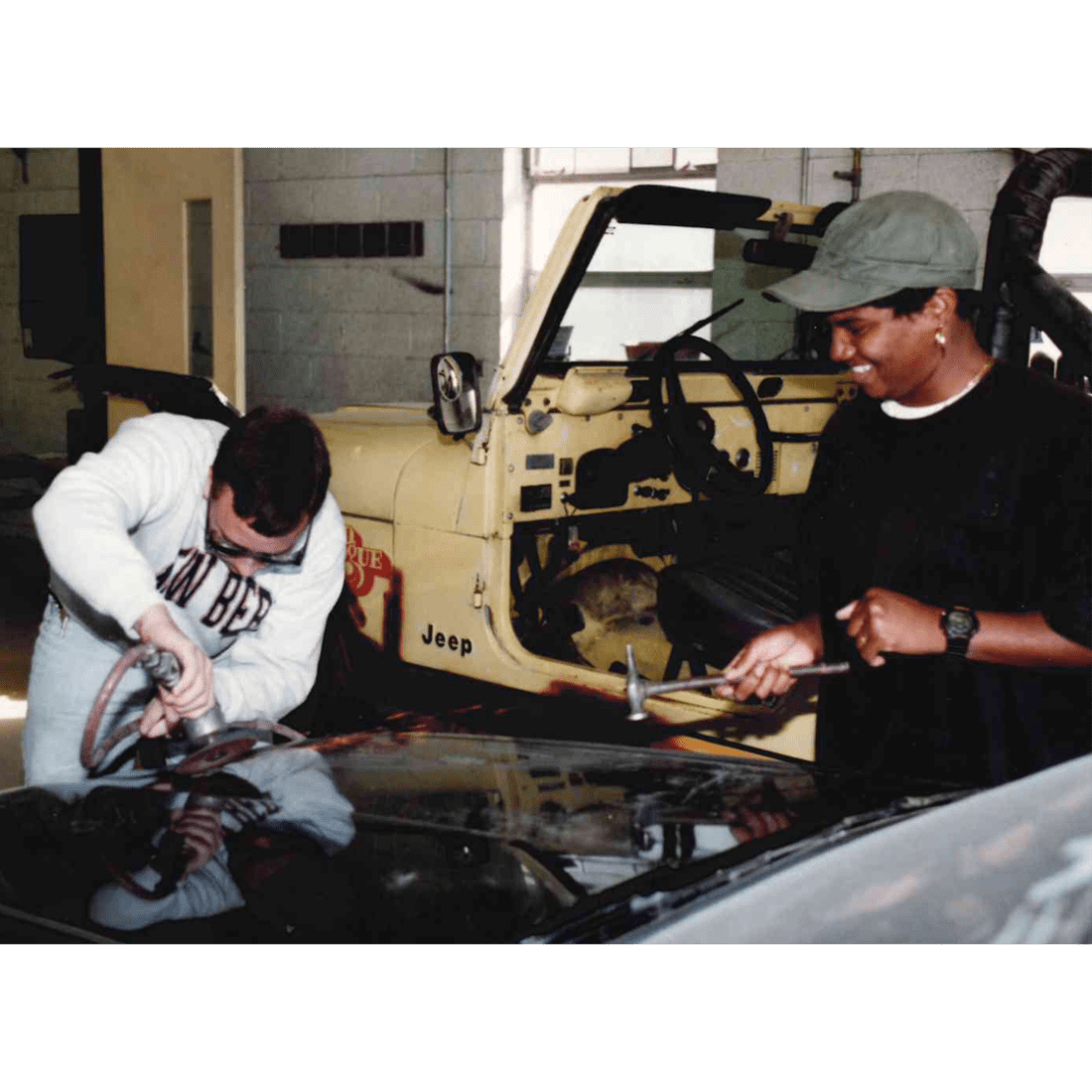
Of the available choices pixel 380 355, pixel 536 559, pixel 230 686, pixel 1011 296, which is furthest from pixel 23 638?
pixel 1011 296

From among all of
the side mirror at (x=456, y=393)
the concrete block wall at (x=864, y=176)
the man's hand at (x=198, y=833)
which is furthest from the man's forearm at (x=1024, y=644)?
the concrete block wall at (x=864, y=176)

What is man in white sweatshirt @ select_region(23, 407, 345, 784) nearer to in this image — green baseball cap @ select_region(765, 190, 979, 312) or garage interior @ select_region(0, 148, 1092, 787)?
green baseball cap @ select_region(765, 190, 979, 312)

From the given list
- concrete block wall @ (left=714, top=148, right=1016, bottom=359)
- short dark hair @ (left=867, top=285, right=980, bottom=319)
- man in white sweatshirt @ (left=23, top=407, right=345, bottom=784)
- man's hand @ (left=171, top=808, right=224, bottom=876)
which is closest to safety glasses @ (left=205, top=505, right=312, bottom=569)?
man in white sweatshirt @ (left=23, top=407, right=345, bottom=784)

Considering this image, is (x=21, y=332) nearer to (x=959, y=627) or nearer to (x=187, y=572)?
(x=187, y=572)

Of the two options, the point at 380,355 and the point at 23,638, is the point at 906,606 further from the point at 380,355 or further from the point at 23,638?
the point at 380,355

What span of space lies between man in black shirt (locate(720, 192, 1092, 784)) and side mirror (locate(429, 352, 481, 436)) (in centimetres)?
137

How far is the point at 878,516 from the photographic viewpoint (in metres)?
2.15

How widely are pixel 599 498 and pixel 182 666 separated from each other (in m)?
1.74

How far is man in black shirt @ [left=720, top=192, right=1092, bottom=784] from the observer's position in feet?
6.30

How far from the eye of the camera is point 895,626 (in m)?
1.99

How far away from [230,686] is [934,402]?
1460 millimetres

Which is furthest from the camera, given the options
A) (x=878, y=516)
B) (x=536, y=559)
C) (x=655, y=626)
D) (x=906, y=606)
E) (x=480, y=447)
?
(x=655, y=626)

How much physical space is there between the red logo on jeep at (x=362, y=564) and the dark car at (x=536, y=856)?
5.73 feet

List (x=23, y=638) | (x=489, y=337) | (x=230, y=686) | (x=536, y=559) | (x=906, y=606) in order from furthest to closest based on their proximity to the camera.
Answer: (x=489, y=337) → (x=23, y=638) → (x=536, y=559) → (x=230, y=686) → (x=906, y=606)
